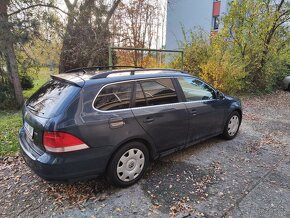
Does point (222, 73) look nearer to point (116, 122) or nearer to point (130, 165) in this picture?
point (130, 165)

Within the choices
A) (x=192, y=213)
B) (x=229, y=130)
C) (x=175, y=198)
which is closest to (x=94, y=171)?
(x=175, y=198)

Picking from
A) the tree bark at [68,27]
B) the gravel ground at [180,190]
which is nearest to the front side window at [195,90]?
the gravel ground at [180,190]

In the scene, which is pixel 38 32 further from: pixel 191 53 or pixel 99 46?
pixel 191 53

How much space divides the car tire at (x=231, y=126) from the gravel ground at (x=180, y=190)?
1.34 ft

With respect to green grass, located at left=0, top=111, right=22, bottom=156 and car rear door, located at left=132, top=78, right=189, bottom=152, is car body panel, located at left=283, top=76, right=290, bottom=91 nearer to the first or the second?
car rear door, located at left=132, top=78, right=189, bottom=152

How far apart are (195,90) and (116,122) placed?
5.74ft

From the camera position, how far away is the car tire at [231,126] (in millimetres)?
4512

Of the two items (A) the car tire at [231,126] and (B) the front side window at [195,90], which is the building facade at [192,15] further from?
(B) the front side window at [195,90]

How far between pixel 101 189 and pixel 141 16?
16.8 metres

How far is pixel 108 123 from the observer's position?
267cm

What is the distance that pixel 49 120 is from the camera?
2.46m

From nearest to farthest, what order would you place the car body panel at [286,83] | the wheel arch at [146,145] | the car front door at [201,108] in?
the wheel arch at [146,145] < the car front door at [201,108] < the car body panel at [286,83]

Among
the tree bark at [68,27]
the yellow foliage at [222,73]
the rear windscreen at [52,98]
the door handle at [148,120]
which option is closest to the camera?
the rear windscreen at [52,98]

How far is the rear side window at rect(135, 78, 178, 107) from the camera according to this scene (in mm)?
3070
